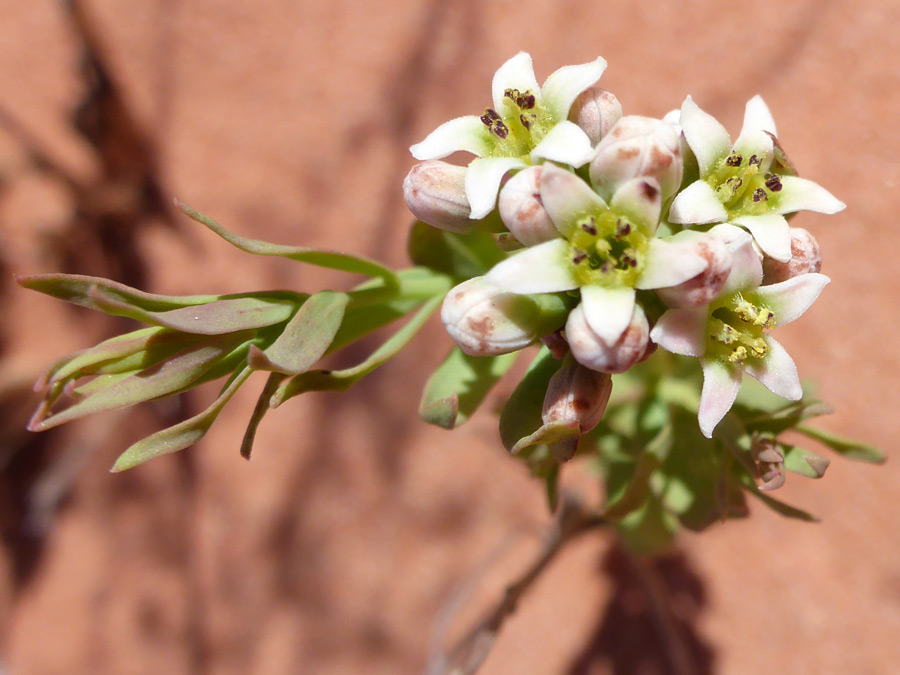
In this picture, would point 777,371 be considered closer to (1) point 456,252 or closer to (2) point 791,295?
(2) point 791,295

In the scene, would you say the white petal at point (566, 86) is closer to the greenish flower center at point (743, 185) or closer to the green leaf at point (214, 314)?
the greenish flower center at point (743, 185)

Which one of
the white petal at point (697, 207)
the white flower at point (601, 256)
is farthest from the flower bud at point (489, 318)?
the white petal at point (697, 207)

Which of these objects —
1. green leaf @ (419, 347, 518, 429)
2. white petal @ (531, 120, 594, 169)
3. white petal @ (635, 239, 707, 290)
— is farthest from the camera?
green leaf @ (419, 347, 518, 429)

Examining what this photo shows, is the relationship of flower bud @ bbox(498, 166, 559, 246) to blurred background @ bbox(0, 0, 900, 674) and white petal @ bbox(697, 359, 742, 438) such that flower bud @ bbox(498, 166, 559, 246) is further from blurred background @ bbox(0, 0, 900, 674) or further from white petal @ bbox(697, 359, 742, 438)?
blurred background @ bbox(0, 0, 900, 674)

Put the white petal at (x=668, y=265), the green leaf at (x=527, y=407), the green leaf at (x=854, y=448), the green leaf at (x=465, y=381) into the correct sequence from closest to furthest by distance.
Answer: the white petal at (x=668, y=265), the green leaf at (x=527, y=407), the green leaf at (x=465, y=381), the green leaf at (x=854, y=448)

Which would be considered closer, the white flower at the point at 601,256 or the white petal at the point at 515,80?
the white flower at the point at 601,256

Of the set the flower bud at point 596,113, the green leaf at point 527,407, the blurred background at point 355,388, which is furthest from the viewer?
the blurred background at point 355,388

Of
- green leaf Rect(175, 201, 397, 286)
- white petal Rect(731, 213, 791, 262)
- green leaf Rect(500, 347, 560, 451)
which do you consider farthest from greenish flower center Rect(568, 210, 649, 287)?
green leaf Rect(175, 201, 397, 286)

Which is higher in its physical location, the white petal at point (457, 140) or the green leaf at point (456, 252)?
the white petal at point (457, 140)
